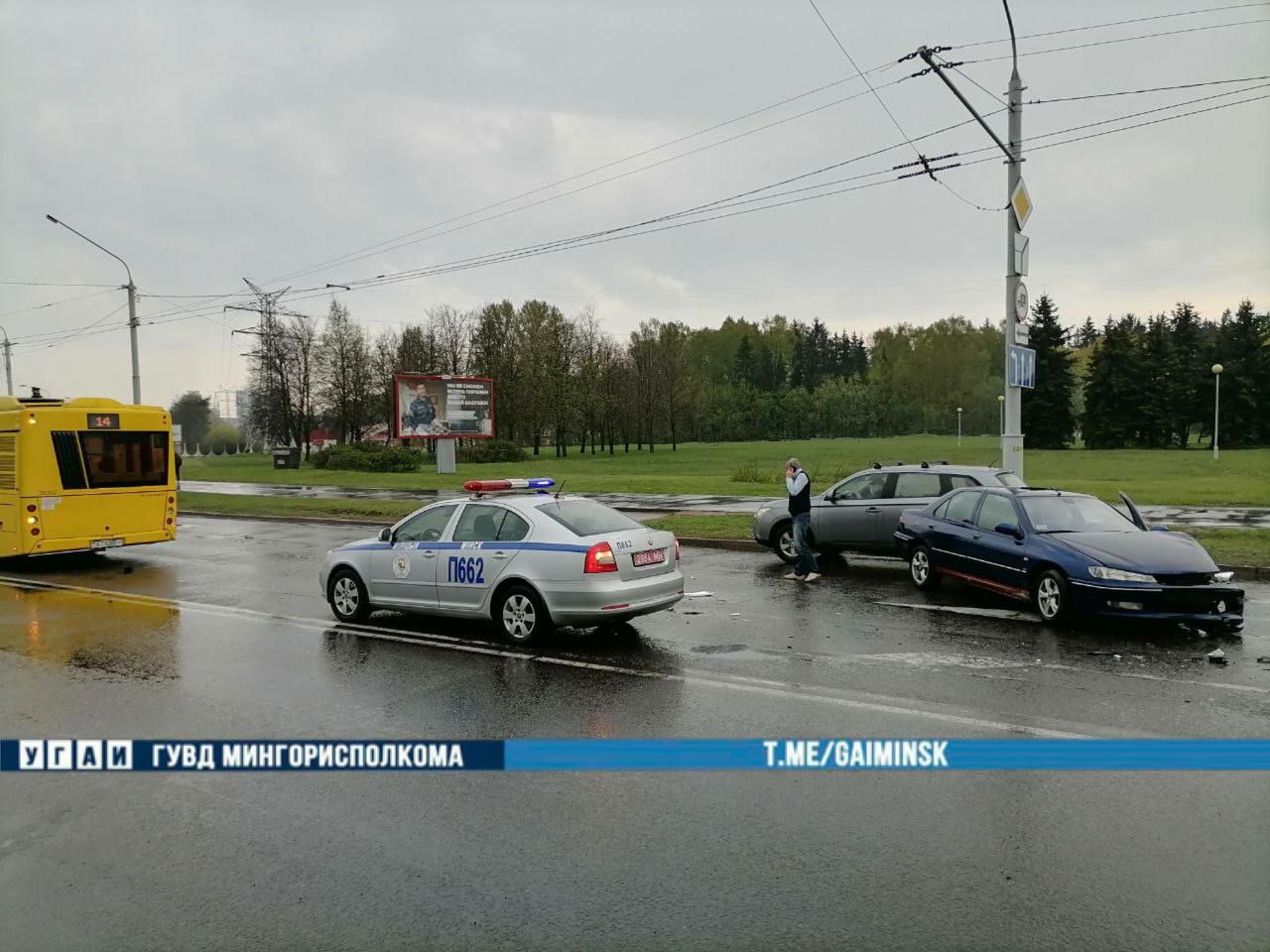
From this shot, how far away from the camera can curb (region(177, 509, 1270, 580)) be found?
1317 centimetres

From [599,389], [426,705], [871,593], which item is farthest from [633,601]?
[599,389]

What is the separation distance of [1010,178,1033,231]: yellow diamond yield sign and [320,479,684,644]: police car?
33.1ft

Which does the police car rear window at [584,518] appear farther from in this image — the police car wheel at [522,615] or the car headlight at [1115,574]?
the car headlight at [1115,574]

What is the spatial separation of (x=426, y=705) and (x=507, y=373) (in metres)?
67.7

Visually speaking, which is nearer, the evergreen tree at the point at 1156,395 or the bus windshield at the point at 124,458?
the bus windshield at the point at 124,458

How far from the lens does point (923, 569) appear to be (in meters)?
12.5

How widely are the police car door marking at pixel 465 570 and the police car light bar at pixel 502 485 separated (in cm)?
77

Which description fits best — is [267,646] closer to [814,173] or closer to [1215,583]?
[1215,583]

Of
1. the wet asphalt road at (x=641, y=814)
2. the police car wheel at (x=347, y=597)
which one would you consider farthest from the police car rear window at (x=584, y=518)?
the police car wheel at (x=347, y=597)

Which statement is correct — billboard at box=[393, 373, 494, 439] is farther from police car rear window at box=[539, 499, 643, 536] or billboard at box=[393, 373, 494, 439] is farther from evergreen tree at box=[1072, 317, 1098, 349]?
evergreen tree at box=[1072, 317, 1098, 349]

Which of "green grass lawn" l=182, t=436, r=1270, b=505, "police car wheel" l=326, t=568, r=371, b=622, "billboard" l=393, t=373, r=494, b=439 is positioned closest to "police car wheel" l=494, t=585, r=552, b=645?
"police car wheel" l=326, t=568, r=371, b=622

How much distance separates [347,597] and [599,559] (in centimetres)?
343

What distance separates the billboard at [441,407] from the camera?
4975cm

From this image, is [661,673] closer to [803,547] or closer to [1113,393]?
[803,547]
